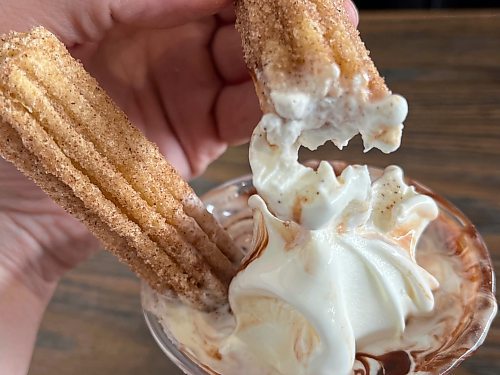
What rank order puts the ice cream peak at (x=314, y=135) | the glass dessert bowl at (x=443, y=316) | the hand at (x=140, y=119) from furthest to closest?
the hand at (x=140, y=119) → the glass dessert bowl at (x=443, y=316) → the ice cream peak at (x=314, y=135)

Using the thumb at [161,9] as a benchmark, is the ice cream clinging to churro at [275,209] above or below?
below

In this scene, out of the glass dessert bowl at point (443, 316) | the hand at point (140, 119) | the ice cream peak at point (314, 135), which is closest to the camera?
the ice cream peak at point (314, 135)

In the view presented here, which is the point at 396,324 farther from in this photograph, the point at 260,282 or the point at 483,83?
the point at 483,83

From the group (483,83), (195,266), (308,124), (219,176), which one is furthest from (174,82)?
(483,83)

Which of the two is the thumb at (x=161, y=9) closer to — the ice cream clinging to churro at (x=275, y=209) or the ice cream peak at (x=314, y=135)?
the ice cream clinging to churro at (x=275, y=209)

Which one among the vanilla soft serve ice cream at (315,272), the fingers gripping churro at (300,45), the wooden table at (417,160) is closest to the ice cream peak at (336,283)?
the vanilla soft serve ice cream at (315,272)

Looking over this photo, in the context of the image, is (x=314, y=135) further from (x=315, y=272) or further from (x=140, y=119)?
(x=140, y=119)
